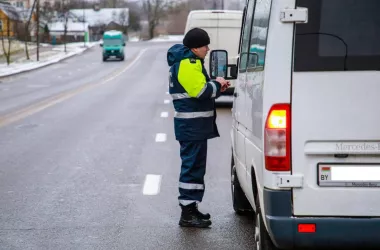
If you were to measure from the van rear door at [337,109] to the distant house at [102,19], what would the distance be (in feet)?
503

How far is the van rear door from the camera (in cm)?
466

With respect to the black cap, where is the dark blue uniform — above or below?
below

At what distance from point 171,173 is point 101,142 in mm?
3743

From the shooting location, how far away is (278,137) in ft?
15.5

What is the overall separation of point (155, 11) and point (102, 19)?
1955cm

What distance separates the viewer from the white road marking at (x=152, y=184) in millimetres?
8830

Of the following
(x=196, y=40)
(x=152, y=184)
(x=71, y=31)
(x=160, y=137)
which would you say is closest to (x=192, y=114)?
(x=196, y=40)

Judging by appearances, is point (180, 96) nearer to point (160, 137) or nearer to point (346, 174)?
point (346, 174)

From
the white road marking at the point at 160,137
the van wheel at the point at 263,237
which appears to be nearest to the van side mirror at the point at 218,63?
the van wheel at the point at 263,237

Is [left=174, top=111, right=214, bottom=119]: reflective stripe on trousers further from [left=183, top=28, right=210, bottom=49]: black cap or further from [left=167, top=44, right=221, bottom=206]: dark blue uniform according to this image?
[left=183, top=28, right=210, bottom=49]: black cap

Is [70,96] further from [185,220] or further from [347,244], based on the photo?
[347,244]

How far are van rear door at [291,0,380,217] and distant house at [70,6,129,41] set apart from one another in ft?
503

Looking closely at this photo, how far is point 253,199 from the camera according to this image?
5633mm

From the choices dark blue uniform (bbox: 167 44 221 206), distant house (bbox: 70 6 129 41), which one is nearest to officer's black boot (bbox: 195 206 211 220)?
dark blue uniform (bbox: 167 44 221 206)
